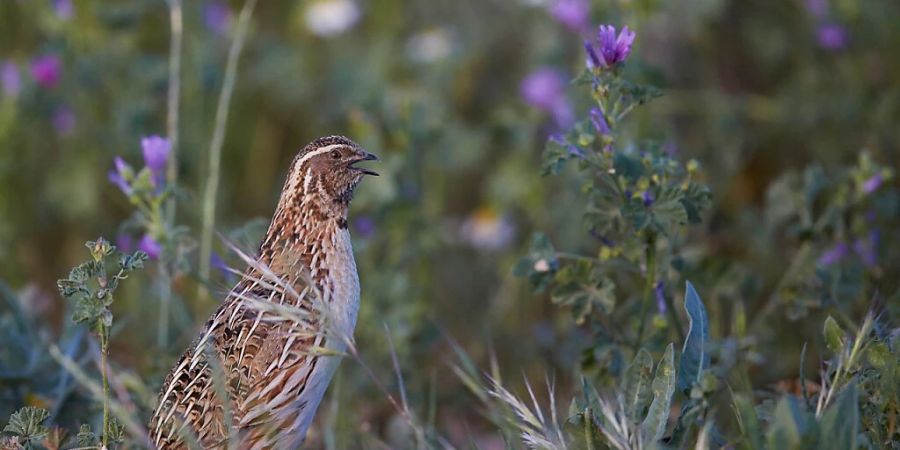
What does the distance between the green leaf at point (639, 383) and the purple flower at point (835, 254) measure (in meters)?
1.43

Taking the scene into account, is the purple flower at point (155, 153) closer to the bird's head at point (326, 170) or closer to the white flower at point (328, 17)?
the bird's head at point (326, 170)

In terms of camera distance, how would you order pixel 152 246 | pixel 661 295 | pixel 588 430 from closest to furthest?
pixel 588 430 < pixel 661 295 < pixel 152 246

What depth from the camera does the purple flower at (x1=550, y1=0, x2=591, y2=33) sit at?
17.6 feet

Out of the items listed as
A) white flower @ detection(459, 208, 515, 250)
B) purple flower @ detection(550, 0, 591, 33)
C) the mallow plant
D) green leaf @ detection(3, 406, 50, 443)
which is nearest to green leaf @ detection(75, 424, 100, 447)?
green leaf @ detection(3, 406, 50, 443)

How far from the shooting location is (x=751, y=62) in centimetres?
679

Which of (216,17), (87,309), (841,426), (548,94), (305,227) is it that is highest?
(216,17)

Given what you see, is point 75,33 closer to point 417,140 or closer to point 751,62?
point 417,140

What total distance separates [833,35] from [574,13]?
4.96 feet

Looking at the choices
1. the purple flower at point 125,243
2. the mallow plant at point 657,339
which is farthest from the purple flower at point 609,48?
the purple flower at point 125,243

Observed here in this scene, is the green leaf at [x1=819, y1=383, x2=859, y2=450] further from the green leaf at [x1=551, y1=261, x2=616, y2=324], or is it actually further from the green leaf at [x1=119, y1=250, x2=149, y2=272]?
the green leaf at [x1=119, y1=250, x2=149, y2=272]

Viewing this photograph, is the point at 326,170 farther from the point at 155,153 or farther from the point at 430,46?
the point at 430,46

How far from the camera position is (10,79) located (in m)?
6.09

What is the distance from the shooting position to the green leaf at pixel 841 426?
111 inches

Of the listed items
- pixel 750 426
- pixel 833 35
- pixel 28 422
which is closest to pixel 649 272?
pixel 750 426
